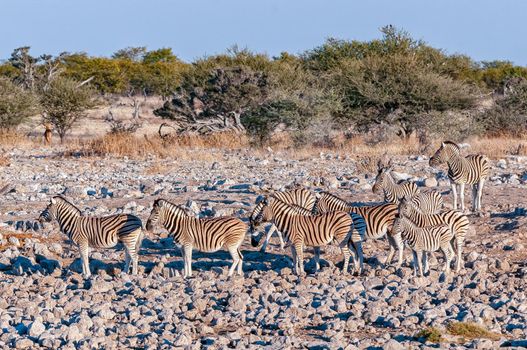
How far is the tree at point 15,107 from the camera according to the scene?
33.7 m

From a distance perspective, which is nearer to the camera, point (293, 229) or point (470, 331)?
point (470, 331)

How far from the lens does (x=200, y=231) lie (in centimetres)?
1162

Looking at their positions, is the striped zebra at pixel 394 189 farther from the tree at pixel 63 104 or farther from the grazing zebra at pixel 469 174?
the tree at pixel 63 104

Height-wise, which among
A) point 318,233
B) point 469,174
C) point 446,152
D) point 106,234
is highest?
point 446,152

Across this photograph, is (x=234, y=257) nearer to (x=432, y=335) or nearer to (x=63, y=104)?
(x=432, y=335)

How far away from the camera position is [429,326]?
9.05 meters

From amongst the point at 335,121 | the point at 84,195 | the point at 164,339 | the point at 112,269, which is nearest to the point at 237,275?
the point at 112,269

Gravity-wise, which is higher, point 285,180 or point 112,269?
point 285,180

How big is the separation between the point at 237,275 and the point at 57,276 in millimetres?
2391

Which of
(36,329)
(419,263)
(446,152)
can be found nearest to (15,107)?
(446,152)

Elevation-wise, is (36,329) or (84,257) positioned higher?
(84,257)

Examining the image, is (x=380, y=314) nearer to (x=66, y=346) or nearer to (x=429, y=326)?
(x=429, y=326)

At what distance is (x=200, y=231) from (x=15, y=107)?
23.8 metres

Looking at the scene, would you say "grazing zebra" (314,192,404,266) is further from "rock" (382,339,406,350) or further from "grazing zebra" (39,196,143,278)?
"rock" (382,339,406,350)
